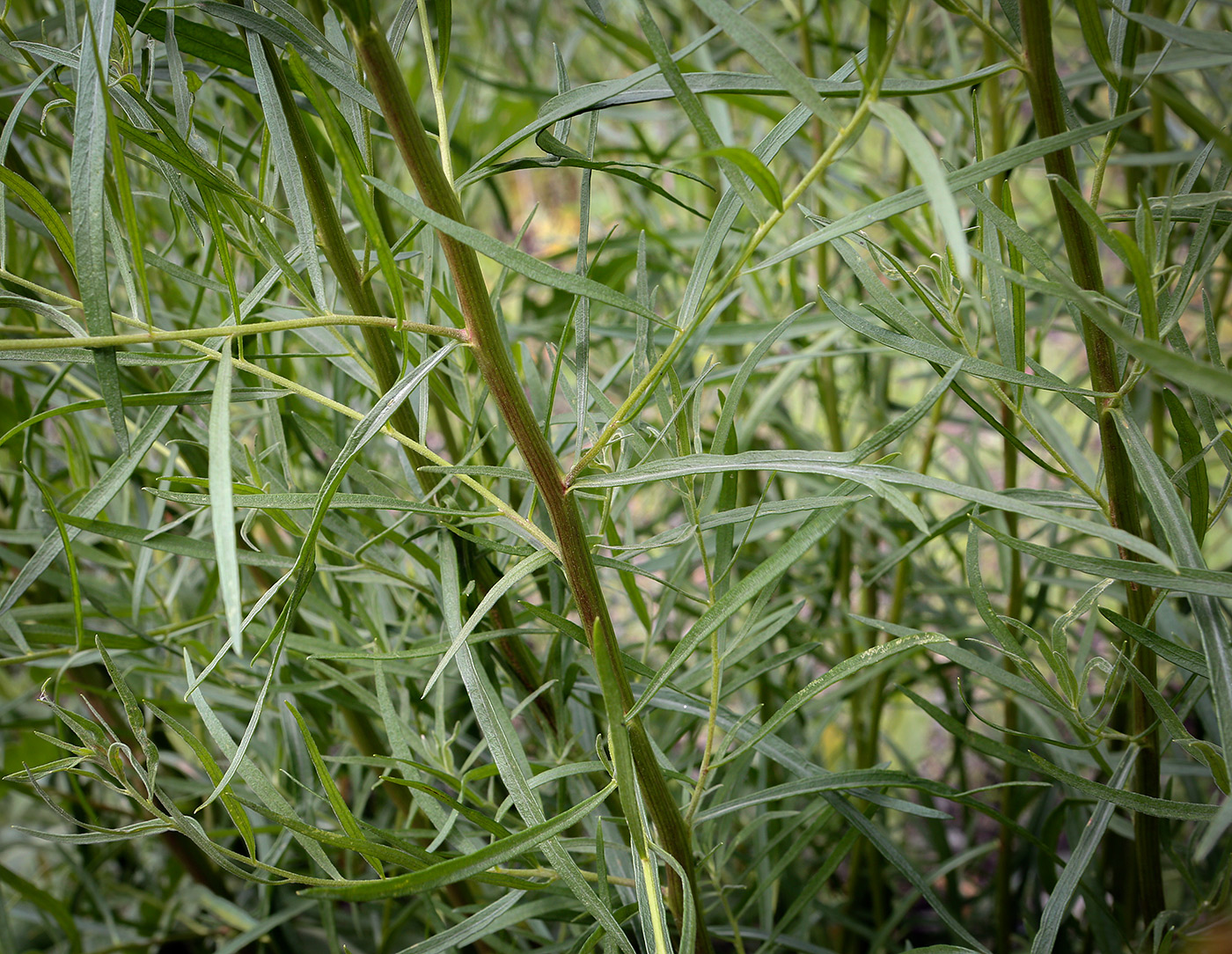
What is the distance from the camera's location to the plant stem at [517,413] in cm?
17

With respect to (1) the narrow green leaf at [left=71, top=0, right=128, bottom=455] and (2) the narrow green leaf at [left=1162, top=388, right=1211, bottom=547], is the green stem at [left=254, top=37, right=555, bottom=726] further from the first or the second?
(2) the narrow green leaf at [left=1162, top=388, right=1211, bottom=547]

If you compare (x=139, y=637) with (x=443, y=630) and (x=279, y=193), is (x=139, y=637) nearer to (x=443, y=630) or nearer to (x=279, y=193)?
(x=443, y=630)

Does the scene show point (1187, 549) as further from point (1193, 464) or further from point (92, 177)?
point (92, 177)

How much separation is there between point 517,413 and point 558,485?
2cm

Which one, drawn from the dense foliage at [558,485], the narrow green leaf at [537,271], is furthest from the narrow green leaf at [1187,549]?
the narrow green leaf at [537,271]

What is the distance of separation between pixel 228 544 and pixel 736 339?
256 millimetres

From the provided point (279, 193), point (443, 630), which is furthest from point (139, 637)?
point (279, 193)

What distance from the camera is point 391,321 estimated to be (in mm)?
172

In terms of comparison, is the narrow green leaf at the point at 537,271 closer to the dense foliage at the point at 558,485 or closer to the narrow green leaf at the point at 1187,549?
the dense foliage at the point at 558,485

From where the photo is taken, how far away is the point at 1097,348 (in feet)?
0.65

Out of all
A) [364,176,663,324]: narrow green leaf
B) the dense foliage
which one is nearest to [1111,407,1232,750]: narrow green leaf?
the dense foliage

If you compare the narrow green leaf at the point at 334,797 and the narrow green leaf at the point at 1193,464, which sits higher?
the narrow green leaf at the point at 1193,464

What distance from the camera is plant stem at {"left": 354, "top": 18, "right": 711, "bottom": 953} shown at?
166 millimetres

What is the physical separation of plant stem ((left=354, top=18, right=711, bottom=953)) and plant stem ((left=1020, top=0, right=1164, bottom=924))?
0.38 feet
